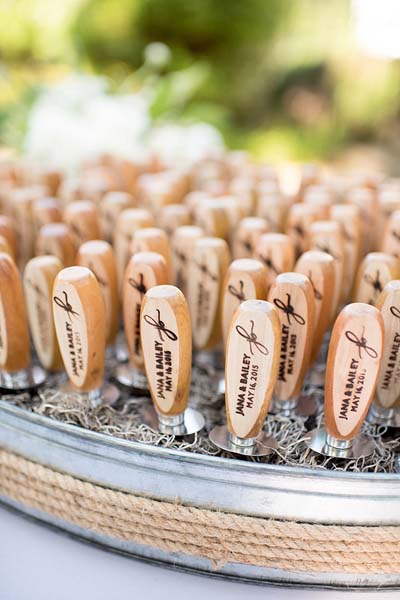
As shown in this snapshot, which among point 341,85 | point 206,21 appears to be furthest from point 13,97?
point 341,85

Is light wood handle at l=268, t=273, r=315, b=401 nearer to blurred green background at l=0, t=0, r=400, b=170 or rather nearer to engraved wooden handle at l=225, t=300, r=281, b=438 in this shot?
engraved wooden handle at l=225, t=300, r=281, b=438

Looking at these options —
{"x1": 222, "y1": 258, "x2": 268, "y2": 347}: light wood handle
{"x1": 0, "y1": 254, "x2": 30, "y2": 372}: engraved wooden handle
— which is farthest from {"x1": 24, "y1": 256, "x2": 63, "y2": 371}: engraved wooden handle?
{"x1": 222, "y1": 258, "x2": 268, "y2": 347}: light wood handle

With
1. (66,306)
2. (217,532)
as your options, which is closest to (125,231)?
(66,306)

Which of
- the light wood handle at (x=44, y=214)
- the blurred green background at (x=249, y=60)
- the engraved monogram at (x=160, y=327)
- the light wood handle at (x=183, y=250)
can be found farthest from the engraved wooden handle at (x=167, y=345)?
the blurred green background at (x=249, y=60)

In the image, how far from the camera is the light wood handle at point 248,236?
1.58 feet

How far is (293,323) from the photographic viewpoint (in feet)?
1.20

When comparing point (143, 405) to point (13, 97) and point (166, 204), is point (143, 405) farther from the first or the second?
point (13, 97)

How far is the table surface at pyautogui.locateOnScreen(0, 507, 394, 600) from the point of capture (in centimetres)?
37

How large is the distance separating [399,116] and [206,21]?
708mm

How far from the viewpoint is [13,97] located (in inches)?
46.1

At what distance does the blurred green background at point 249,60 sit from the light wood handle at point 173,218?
1164 millimetres

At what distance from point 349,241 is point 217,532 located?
253 millimetres

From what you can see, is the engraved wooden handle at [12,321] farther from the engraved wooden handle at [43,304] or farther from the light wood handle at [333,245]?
the light wood handle at [333,245]

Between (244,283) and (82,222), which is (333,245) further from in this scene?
(82,222)
